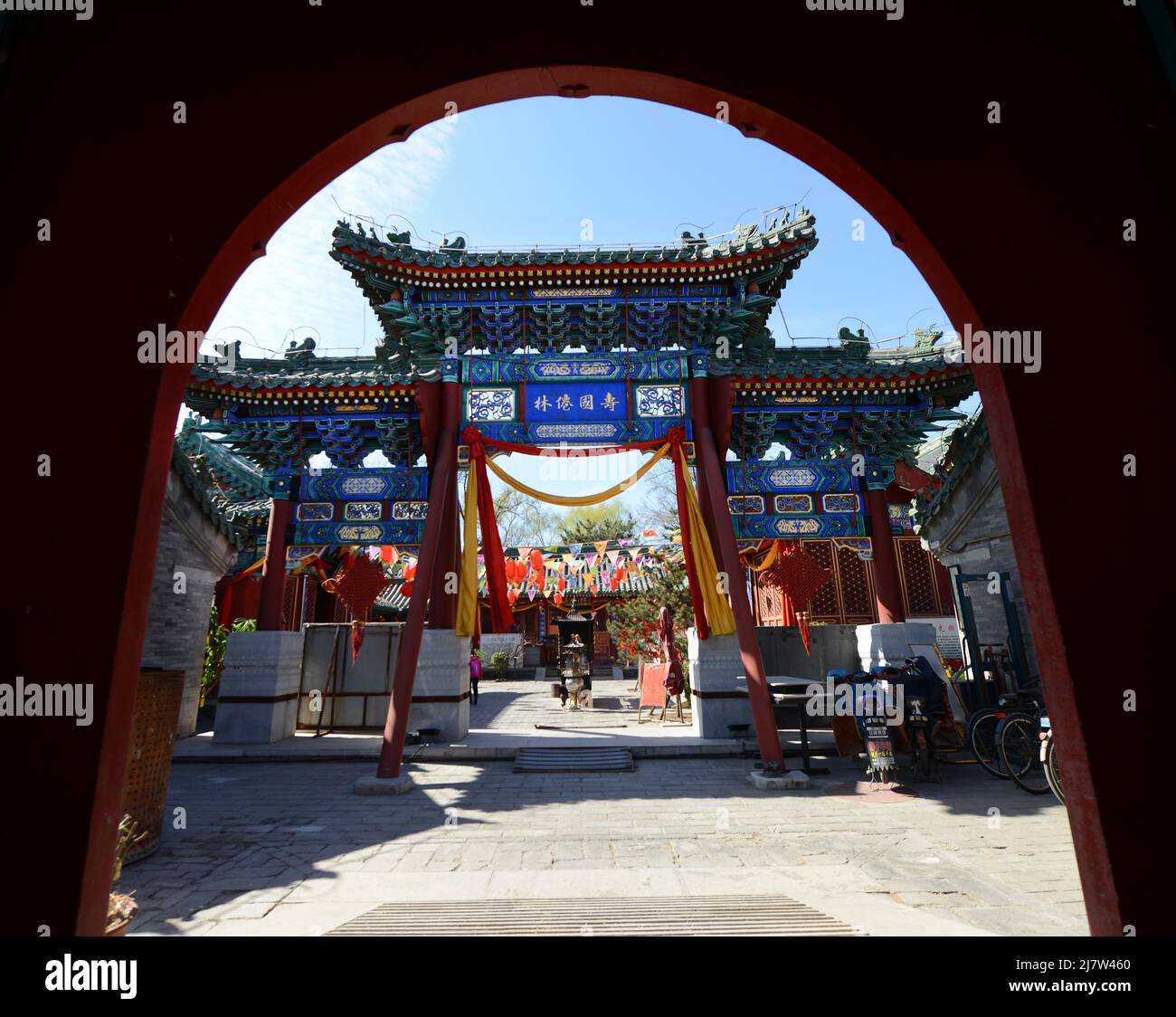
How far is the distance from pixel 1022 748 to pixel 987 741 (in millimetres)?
533

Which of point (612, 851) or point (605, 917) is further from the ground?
point (605, 917)

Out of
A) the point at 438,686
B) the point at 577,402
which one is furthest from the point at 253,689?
the point at 577,402

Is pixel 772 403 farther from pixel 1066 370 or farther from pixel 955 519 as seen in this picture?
pixel 1066 370

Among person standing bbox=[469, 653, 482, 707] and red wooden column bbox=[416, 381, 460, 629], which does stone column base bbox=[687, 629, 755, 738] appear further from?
person standing bbox=[469, 653, 482, 707]

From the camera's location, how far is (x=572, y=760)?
8734 mm

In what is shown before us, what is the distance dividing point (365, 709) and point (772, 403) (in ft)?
31.6

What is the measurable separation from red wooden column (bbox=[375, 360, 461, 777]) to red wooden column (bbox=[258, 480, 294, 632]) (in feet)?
9.05

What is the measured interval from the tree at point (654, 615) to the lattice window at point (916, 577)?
8.59 metres

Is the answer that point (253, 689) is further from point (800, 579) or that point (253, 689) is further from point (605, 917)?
point (800, 579)

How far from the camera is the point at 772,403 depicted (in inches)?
419

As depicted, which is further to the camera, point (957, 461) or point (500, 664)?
point (500, 664)

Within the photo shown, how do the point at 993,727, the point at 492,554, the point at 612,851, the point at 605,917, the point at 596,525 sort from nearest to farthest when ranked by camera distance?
the point at 605,917 < the point at 612,851 < the point at 993,727 < the point at 492,554 < the point at 596,525

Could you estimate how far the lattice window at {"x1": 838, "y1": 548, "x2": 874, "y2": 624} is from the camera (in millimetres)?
20984
